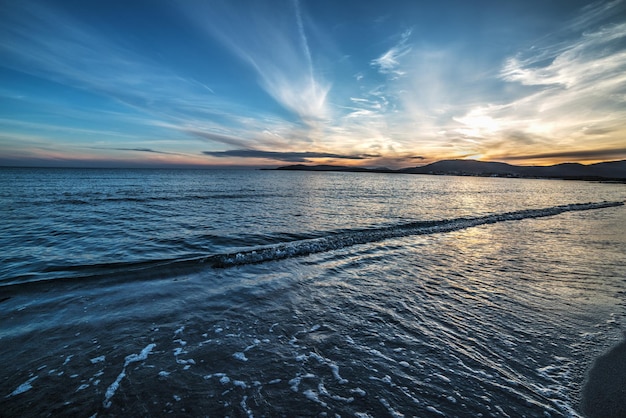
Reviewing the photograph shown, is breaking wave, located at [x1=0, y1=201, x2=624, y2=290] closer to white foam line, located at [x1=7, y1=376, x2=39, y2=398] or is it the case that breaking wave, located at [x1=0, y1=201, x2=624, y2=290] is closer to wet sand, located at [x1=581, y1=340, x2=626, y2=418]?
white foam line, located at [x1=7, y1=376, x2=39, y2=398]

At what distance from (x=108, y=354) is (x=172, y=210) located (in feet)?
75.4

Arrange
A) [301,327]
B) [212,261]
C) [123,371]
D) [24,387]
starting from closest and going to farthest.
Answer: [24,387] → [123,371] → [301,327] → [212,261]

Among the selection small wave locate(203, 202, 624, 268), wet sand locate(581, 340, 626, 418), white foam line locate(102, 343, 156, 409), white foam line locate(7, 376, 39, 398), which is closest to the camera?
wet sand locate(581, 340, 626, 418)

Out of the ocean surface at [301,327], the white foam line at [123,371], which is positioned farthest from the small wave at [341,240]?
the white foam line at [123,371]

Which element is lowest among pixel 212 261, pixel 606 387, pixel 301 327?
pixel 212 261

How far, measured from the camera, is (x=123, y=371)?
4.92 metres

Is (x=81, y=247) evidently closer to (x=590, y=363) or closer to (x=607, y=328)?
(x=590, y=363)

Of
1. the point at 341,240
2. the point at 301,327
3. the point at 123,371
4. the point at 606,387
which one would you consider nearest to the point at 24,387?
the point at 123,371

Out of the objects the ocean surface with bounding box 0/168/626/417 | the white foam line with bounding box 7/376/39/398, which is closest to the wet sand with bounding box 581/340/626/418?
the ocean surface with bounding box 0/168/626/417

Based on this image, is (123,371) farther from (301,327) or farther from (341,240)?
(341,240)

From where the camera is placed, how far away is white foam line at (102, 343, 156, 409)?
4.26 m

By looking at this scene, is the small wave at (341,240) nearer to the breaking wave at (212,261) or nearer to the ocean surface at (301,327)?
the breaking wave at (212,261)

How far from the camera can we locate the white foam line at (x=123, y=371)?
4260 millimetres

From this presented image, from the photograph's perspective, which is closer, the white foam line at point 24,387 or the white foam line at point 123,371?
the white foam line at point 123,371
